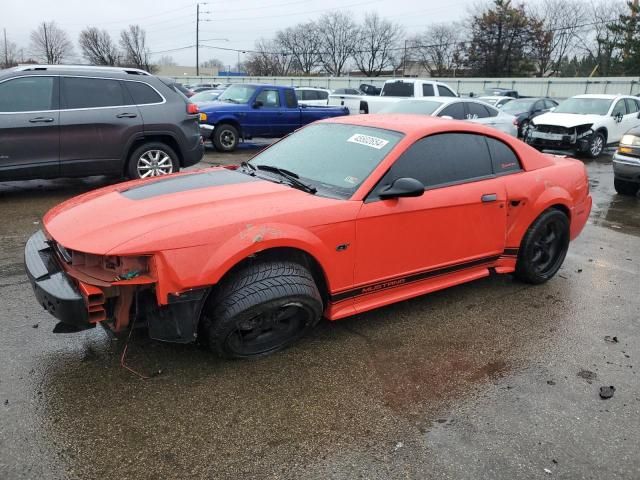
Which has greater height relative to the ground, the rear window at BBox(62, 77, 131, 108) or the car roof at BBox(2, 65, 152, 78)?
the car roof at BBox(2, 65, 152, 78)

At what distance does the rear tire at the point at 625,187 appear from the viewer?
28.7 ft

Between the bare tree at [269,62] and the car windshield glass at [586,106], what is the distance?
67543 mm

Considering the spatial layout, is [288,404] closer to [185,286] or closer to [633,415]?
[185,286]

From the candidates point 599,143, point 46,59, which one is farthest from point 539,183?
point 46,59

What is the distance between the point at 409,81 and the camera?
1462 centimetres

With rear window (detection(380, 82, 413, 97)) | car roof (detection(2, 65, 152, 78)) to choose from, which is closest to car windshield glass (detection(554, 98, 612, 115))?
rear window (detection(380, 82, 413, 97))

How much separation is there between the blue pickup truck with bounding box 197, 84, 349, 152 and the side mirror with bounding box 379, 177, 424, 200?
955 centimetres

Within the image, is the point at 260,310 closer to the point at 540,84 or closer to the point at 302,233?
the point at 302,233

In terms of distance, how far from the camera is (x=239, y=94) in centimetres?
1328

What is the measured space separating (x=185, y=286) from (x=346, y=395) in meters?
1.08

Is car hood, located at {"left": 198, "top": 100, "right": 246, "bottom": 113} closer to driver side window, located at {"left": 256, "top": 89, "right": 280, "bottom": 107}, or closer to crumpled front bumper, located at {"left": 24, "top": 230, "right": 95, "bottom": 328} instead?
driver side window, located at {"left": 256, "top": 89, "right": 280, "bottom": 107}

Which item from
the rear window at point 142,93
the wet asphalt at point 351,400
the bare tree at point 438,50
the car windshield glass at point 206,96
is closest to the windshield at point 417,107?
the rear window at point 142,93

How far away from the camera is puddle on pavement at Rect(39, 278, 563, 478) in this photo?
2408 mm

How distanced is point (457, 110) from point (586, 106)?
5597 millimetres
